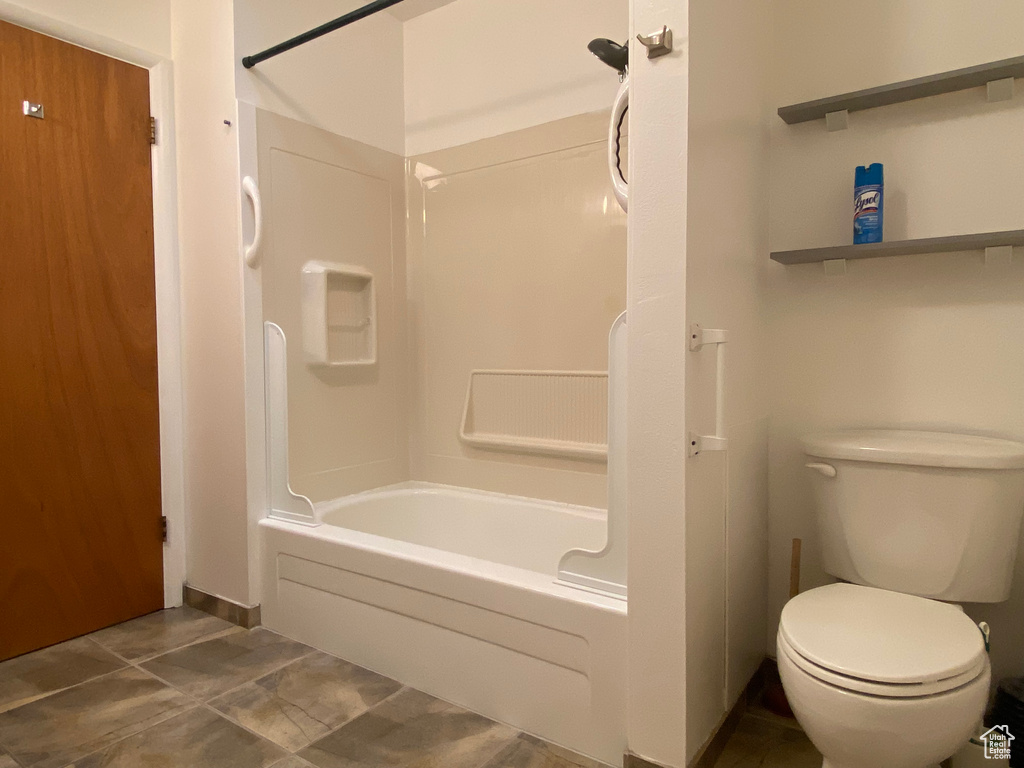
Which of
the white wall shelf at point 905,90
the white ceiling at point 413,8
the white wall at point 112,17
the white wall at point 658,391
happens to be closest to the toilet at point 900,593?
the white wall at point 658,391

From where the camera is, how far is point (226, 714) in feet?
5.70

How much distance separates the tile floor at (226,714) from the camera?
1551mm

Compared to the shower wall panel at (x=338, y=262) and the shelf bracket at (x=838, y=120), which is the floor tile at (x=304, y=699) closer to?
the shower wall panel at (x=338, y=262)

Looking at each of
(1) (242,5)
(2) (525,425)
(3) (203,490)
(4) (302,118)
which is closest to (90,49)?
(1) (242,5)

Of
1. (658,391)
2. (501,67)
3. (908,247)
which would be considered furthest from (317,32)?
(908,247)

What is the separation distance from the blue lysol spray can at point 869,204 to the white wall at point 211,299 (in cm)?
192

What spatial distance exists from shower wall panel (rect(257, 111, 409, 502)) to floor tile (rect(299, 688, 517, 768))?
39.5 inches

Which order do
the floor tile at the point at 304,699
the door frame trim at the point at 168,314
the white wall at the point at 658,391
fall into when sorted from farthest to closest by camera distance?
the door frame trim at the point at 168,314
the floor tile at the point at 304,699
the white wall at the point at 658,391

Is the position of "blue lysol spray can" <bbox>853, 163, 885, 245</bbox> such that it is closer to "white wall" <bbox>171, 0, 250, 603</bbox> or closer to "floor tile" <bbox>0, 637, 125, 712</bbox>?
"white wall" <bbox>171, 0, 250, 603</bbox>

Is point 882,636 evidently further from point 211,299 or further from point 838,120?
point 211,299

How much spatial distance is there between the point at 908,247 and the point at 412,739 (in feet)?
5.69

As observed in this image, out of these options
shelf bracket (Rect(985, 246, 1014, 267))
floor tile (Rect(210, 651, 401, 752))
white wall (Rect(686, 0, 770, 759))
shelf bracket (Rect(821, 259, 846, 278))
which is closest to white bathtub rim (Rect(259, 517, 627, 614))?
white wall (Rect(686, 0, 770, 759))

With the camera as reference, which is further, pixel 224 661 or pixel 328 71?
pixel 328 71

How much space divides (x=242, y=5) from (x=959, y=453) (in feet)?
8.37
